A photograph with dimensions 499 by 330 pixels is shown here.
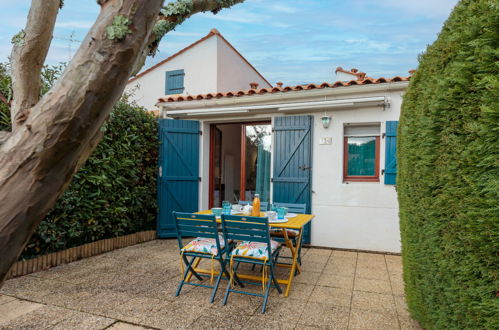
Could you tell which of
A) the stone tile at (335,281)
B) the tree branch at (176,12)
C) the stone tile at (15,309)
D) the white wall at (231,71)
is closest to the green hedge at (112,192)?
the stone tile at (15,309)

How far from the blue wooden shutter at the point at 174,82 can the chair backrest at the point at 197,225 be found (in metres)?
8.16

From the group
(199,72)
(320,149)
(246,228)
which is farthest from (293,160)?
(199,72)

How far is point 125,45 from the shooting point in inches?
35.8

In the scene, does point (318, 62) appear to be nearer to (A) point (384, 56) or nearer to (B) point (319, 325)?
(A) point (384, 56)

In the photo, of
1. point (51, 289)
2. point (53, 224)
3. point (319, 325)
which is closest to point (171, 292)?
point (51, 289)

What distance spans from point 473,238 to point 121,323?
109 inches

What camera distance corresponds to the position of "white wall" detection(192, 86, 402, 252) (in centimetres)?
533

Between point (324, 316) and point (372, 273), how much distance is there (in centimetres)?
164

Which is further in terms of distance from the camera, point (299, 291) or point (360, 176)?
point (360, 176)

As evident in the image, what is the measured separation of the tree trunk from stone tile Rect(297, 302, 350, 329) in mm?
2585

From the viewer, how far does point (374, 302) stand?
328cm

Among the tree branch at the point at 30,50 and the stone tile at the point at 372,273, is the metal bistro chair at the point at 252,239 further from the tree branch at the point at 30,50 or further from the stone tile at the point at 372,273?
the tree branch at the point at 30,50

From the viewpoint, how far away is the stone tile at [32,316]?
106 inches

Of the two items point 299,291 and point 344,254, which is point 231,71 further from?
point 299,291
